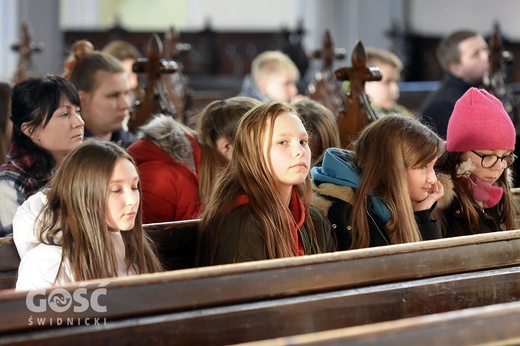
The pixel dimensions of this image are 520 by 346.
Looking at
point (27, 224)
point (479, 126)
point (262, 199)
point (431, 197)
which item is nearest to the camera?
point (27, 224)

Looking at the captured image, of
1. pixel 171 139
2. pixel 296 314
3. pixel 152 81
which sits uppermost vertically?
pixel 152 81

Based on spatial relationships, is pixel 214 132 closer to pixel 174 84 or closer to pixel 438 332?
pixel 438 332

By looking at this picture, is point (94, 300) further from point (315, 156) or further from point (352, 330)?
point (315, 156)

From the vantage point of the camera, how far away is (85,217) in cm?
263

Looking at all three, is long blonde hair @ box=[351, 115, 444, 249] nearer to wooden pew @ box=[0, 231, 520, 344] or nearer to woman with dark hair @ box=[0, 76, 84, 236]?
wooden pew @ box=[0, 231, 520, 344]

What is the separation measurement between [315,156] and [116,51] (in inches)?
108

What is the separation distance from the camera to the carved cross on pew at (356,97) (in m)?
4.36

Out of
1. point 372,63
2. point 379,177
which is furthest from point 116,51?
point 379,177

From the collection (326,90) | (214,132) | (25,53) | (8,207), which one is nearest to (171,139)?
(214,132)

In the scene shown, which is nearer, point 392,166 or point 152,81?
point 392,166

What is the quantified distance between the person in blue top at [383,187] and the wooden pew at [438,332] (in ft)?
3.76

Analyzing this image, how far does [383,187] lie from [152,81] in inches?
77.3

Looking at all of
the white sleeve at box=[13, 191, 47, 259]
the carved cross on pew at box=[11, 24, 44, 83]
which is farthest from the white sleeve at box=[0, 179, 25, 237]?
the carved cross on pew at box=[11, 24, 44, 83]

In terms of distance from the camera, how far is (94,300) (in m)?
2.13
